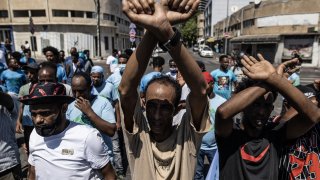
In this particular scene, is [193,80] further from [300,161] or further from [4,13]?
[4,13]

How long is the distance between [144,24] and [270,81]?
79 cm

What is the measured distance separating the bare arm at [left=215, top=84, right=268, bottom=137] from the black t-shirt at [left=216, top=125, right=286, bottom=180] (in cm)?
12

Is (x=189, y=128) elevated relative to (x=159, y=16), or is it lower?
lower

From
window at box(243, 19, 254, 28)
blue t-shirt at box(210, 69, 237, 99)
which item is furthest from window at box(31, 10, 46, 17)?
blue t-shirt at box(210, 69, 237, 99)

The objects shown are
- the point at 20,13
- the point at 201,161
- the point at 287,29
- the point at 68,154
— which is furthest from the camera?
the point at 20,13

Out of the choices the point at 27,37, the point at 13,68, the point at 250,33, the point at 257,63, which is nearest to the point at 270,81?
the point at 257,63

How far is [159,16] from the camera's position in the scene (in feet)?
4.53

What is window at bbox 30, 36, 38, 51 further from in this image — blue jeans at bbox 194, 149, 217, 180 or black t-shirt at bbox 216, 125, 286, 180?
black t-shirt at bbox 216, 125, 286, 180

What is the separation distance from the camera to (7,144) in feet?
9.81

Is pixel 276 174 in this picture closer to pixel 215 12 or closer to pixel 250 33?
pixel 250 33

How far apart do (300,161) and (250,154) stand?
1.28ft

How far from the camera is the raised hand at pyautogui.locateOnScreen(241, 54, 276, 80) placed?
1.68 meters

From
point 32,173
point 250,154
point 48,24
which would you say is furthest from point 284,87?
point 48,24

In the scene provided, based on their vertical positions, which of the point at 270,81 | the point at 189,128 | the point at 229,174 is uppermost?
the point at 270,81
